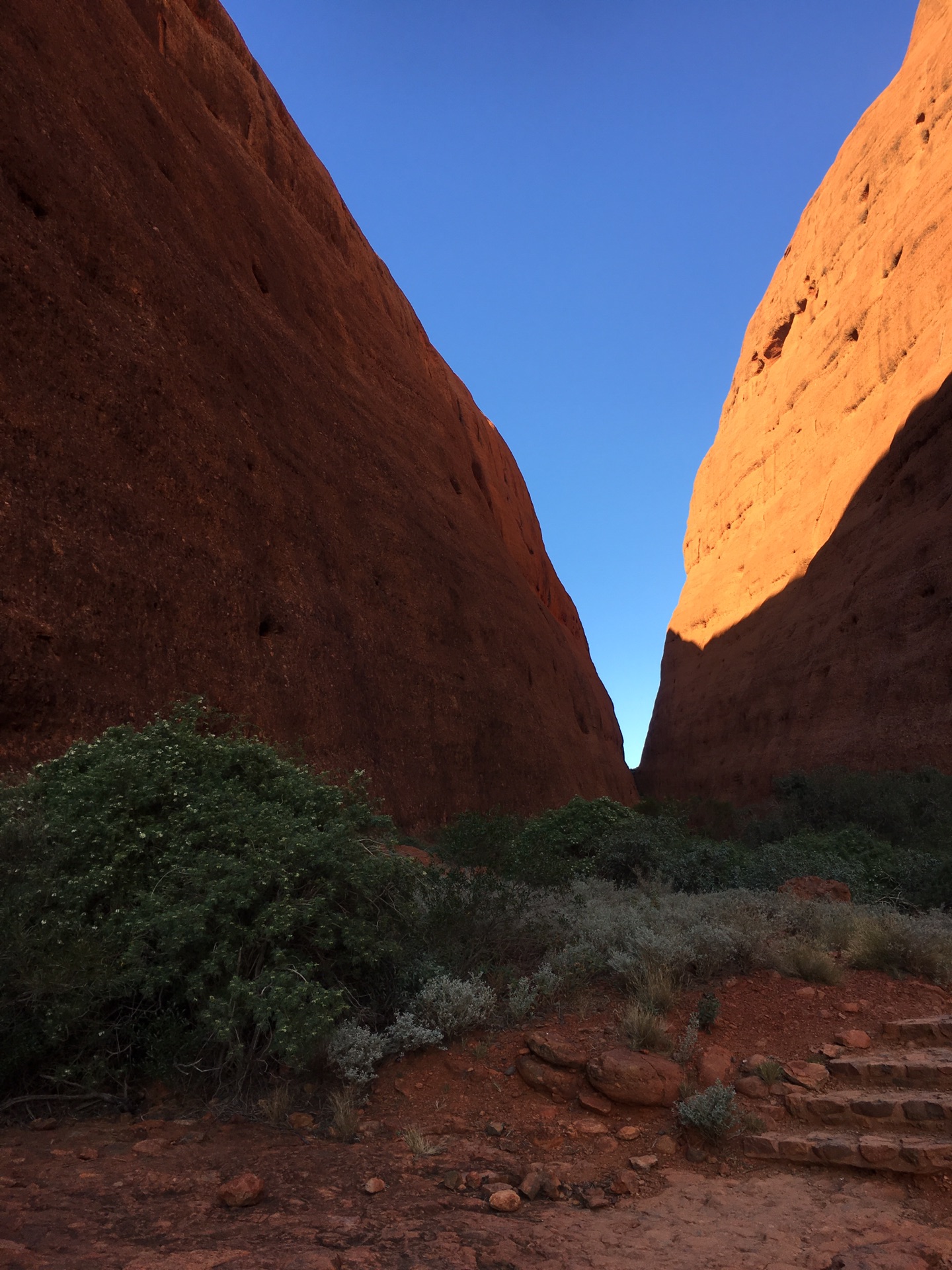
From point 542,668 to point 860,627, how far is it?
9948mm

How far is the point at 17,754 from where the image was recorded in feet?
24.6

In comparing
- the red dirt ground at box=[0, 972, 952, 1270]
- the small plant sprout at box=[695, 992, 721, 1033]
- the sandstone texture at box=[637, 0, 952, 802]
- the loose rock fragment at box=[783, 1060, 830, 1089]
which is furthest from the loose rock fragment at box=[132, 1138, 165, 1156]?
the sandstone texture at box=[637, 0, 952, 802]

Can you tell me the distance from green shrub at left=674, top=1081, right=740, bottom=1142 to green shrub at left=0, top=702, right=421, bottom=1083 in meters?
1.68

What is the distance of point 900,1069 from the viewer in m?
3.68

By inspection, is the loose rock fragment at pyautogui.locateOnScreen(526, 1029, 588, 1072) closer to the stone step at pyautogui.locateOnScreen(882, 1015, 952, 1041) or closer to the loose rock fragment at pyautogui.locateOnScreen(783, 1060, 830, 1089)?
the loose rock fragment at pyautogui.locateOnScreen(783, 1060, 830, 1089)

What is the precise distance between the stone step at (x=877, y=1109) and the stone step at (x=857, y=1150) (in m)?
0.08

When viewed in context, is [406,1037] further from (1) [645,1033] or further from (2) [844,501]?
(2) [844,501]

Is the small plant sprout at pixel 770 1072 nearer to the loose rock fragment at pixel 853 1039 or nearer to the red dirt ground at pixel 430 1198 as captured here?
the red dirt ground at pixel 430 1198

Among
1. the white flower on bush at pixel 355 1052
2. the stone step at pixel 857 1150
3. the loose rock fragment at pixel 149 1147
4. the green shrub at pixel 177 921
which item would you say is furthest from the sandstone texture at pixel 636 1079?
the loose rock fragment at pixel 149 1147

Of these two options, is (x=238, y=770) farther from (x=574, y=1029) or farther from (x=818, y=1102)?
(x=818, y=1102)

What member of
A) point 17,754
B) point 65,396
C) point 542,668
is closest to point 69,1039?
point 17,754

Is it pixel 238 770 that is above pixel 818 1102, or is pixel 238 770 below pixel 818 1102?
above

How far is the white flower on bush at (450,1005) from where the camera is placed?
13.2 feet

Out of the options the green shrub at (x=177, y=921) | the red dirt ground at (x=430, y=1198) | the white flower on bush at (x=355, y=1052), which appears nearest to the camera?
the red dirt ground at (x=430, y=1198)
